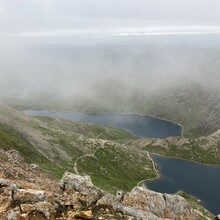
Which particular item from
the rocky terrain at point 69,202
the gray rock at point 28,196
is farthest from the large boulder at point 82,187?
the gray rock at point 28,196

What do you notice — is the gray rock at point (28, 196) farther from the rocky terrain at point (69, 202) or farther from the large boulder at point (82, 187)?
the large boulder at point (82, 187)

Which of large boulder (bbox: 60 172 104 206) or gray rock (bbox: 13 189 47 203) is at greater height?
gray rock (bbox: 13 189 47 203)

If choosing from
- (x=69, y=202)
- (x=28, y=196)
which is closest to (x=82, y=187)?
(x=69, y=202)

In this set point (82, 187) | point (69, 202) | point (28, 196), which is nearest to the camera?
point (28, 196)

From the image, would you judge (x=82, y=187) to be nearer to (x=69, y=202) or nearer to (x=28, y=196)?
(x=69, y=202)

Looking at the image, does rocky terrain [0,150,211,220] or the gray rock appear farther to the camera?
the gray rock

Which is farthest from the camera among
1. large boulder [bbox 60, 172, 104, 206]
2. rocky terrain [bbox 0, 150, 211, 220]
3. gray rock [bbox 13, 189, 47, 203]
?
large boulder [bbox 60, 172, 104, 206]

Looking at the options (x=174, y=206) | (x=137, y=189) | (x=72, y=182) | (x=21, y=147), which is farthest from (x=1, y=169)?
(x=21, y=147)

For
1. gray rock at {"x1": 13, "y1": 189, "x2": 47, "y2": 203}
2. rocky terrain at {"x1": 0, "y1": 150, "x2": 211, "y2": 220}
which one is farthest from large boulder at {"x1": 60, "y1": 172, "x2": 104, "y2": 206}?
gray rock at {"x1": 13, "y1": 189, "x2": 47, "y2": 203}

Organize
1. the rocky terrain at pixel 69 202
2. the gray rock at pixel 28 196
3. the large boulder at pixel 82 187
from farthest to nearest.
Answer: the large boulder at pixel 82 187
the gray rock at pixel 28 196
the rocky terrain at pixel 69 202

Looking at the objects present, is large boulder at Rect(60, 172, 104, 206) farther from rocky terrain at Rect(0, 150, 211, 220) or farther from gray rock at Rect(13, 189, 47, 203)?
gray rock at Rect(13, 189, 47, 203)

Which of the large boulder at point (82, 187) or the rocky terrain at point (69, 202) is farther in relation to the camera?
the large boulder at point (82, 187)
